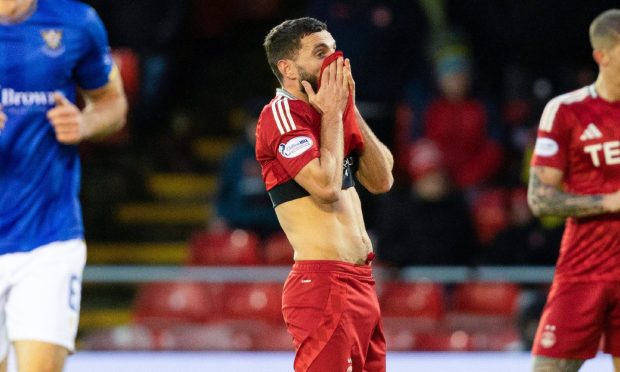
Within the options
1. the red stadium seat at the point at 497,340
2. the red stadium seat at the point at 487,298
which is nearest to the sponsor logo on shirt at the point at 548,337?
the red stadium seat at the point at 497,340

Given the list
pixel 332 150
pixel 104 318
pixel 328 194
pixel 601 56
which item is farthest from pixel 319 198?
pixel 104 318

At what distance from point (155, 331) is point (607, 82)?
4.03 meters

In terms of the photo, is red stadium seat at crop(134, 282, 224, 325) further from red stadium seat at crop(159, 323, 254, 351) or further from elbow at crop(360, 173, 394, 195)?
elbow at crop(360, 173, 394, 195)

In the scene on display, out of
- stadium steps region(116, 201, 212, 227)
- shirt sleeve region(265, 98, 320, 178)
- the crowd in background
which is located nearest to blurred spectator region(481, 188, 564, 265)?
the crowd in background

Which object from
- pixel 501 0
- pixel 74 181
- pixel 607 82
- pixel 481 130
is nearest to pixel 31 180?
pixel 74 181

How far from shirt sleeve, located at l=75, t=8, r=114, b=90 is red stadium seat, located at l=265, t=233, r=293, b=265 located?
4462mm

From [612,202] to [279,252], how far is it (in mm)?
4147

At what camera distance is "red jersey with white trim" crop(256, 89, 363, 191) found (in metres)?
3.86

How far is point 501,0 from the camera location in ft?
32.2

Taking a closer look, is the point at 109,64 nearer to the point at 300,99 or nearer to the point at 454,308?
the point at 300,99

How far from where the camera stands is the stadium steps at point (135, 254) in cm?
1009

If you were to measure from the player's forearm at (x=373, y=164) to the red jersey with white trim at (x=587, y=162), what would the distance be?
43.0 inches

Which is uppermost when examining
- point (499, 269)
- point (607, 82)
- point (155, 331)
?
point (607, 82)

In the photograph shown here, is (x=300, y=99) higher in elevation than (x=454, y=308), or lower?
higher
